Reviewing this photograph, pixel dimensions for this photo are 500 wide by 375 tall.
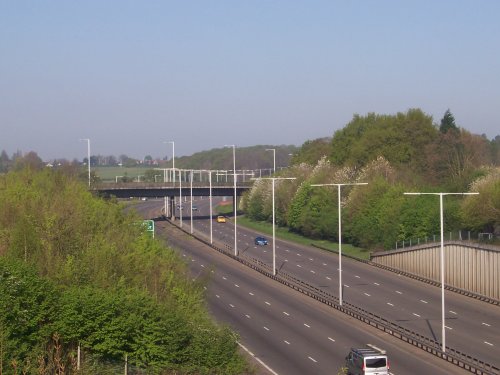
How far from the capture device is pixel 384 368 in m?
33.8

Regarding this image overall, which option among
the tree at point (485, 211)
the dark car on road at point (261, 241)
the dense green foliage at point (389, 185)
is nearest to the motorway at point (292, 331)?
the tree at point (485, 211)

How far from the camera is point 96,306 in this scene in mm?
29828

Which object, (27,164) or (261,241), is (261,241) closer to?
(261,241)

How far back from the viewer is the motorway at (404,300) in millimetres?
43909


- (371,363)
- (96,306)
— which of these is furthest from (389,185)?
(96,306)

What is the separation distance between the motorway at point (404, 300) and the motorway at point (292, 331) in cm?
245

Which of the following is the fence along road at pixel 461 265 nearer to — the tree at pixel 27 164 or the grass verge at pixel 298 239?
the grass verge at pixel 298 239

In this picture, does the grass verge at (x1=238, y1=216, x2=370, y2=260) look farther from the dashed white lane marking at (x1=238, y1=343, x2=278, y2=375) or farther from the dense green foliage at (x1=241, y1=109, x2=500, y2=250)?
the dashed white lane marking at (x1=238, y1=343, x2=278, y2=375)

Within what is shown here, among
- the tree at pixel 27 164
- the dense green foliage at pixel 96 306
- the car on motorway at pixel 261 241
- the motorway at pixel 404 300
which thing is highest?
the tree at pixel 27 164

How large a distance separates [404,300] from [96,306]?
2991cm

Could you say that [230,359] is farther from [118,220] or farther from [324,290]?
[324,290]

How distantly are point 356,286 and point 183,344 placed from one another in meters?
33.4

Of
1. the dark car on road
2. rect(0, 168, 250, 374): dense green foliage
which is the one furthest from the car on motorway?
rect(0, 168, 250, 374): dense green foliage

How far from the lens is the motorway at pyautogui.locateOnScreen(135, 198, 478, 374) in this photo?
1473 inches
